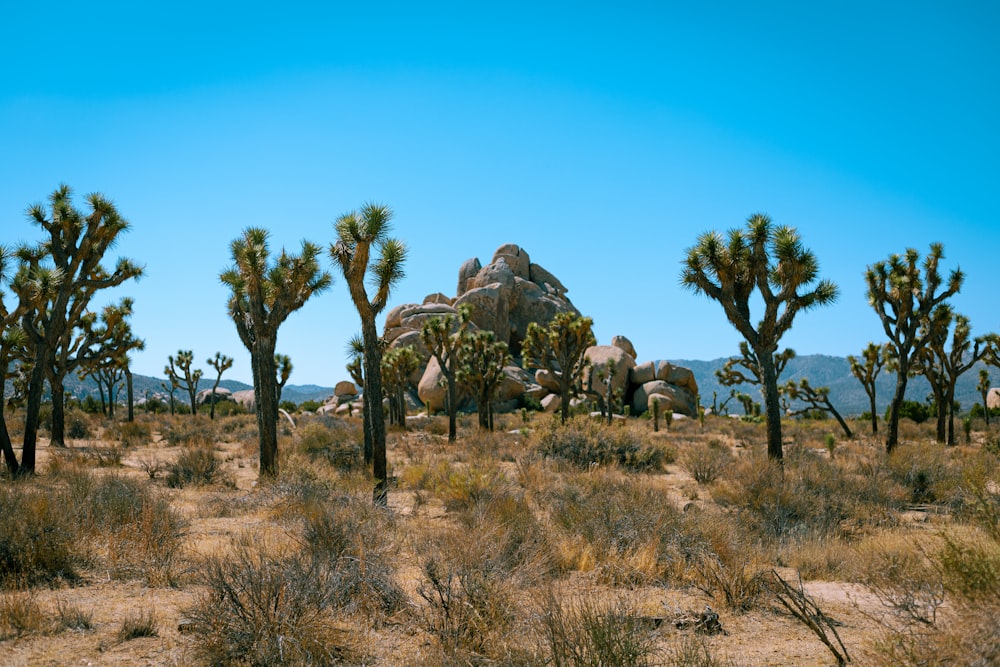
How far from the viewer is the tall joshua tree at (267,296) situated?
15531mm

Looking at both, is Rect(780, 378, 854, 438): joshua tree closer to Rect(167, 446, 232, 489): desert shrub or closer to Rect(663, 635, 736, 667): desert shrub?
Rect(167, 446, 232, 489): desert shrub

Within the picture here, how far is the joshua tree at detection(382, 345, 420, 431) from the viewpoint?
32500 millimetres

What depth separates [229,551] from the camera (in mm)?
7562

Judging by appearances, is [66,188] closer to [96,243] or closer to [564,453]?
[96,243]

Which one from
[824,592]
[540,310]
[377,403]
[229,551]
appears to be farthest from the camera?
[540,310]

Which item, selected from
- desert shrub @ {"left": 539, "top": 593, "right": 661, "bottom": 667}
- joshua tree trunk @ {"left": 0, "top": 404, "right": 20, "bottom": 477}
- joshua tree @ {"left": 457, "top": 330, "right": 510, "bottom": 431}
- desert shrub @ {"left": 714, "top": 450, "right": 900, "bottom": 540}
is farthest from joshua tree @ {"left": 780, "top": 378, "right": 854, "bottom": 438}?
joshua tree trunk @ {"left": 0, "top": 404, "right": 20, "bottom": 477}

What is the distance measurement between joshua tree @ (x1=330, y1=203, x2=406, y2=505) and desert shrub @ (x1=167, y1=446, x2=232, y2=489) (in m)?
3.25

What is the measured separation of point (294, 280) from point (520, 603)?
12.4 m

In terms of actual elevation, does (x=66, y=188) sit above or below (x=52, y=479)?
above

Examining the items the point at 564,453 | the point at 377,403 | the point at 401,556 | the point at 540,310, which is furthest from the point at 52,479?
the point at 540,310

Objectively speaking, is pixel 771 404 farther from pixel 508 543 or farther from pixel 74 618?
pixel 74 618

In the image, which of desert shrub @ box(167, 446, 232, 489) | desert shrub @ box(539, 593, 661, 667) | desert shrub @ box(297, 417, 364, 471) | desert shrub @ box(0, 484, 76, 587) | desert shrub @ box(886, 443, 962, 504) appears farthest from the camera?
desert shrub @ box(297, 417, 364, 471)

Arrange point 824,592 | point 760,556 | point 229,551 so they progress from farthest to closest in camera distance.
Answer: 1. point 229,551
2. point 760,556
3. point 824,592

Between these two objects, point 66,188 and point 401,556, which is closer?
point 401,556
